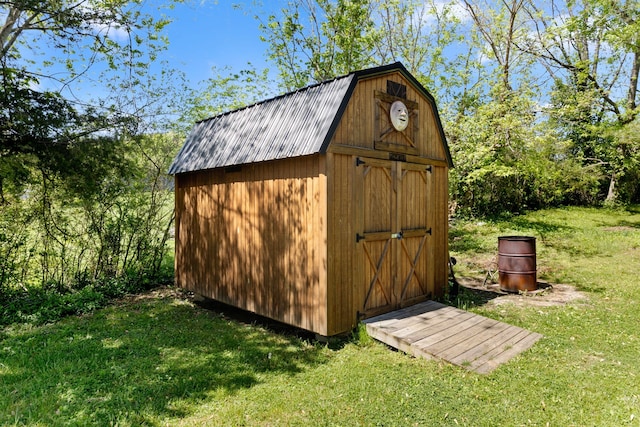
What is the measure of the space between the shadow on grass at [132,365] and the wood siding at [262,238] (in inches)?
19.9

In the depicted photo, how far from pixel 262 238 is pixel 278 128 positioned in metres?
1.62

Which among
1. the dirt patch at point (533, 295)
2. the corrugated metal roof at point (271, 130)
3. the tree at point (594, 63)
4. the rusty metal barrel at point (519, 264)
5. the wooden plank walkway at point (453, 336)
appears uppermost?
the tree at point (594, 63)

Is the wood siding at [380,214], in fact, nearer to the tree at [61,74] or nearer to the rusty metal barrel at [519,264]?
the rusty metal barrel at [519,264]

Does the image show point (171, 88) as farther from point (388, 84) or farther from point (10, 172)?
point (388, 84)

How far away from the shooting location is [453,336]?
14.5 feet

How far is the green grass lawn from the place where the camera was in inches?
119

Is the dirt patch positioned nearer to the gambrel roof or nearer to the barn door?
the barn door

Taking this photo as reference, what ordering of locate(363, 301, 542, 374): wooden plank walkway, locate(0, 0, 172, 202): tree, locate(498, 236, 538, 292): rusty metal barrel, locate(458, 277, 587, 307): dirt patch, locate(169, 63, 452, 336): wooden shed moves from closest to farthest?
locate(363, 301, 542, 374): wooden plank walkway → locate(169, 63, 452, 336): wooden shed → locate(0, 0, 172, 202): tree → locate(458, 277, 587, 307): dirt patch → locate(498, 236, 538, 292): rusty metal barrel

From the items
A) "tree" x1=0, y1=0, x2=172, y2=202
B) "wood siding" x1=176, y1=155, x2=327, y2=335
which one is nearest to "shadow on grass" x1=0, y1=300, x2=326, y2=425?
"wood siding" x1=176, y1=155, x2=327, y2=335

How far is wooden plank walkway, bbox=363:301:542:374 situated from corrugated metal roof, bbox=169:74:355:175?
8.10 feet

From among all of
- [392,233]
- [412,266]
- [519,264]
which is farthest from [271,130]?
[519,264]

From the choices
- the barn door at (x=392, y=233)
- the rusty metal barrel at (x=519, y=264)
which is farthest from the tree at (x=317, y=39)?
the rusty metal barrel at (x=519, y=264)

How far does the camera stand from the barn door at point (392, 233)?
4.95m

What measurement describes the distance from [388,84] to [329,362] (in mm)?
3883
